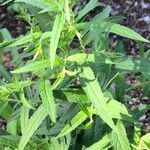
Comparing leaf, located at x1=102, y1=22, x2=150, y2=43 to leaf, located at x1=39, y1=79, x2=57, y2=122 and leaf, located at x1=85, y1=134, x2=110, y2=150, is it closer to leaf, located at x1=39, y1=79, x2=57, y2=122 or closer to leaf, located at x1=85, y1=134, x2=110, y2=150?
leaf, located at x1=39, y1=79, x2=57, y2=122

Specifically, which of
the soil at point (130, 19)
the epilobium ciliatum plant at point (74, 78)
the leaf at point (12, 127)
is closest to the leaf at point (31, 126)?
the epilobium ciliatum plant at point (74, 78)

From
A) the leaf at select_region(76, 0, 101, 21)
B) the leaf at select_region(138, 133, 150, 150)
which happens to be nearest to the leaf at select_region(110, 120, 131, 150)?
the leaf at select_region(138, 133, 150, 150)

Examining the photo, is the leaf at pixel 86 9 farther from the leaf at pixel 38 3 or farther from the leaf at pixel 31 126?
the leaf at pixel 31 126

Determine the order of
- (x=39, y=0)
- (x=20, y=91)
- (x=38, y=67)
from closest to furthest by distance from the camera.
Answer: (x=38, y=67)
(x=20, y=91)
(x=39, y=0)

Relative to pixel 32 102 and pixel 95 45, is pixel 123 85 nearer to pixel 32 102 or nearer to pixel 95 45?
pixel 95 45

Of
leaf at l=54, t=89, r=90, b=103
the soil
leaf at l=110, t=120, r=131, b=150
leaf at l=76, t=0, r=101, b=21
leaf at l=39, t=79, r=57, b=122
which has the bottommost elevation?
the soil

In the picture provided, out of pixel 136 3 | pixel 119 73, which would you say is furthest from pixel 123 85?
pixel 136 3

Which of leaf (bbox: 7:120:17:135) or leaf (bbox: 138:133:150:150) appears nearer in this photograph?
leaf (bbox: 138:133:150:150)

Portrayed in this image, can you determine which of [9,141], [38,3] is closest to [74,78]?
[38,3]
